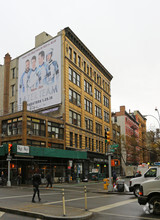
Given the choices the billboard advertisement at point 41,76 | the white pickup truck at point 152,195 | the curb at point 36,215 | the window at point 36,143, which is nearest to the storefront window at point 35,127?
the window at point 36,143

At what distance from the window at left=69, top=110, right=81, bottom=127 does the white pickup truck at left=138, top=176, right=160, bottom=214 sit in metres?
31.3

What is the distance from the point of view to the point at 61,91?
40.1 metres

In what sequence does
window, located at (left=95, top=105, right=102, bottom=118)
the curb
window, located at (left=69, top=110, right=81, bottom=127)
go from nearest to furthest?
the curb
window, located at (left=69, top=110, right=81, bottom=127)
window, located at (left=95, top=105, right=102, bottom=118)

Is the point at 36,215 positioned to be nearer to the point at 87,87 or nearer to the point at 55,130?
the point at 55,130

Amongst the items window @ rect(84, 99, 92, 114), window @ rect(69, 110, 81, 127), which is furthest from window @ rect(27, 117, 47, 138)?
window @ rect(84, 99, 92, 114)

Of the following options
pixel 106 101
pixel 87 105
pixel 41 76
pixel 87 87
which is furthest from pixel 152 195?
pixel 106 101

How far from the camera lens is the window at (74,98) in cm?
4217

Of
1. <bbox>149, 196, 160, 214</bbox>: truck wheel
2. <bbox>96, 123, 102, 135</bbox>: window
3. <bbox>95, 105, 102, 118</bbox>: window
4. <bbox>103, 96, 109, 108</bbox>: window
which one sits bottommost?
<bbox>149, 196, 160, 214</bbox>: truck wheel

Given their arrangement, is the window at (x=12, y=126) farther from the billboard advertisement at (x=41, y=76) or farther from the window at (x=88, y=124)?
the window at (x=88, y=124)

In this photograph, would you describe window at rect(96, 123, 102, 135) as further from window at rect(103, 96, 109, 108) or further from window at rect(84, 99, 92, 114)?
window at rect(103, 96, 109, 108)

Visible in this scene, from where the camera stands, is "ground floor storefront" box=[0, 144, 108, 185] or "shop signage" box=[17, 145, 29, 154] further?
"ground floor storefront" box=[0, 144, 108, 185]

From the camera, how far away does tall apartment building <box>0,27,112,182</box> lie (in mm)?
40125

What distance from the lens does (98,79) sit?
56.3 meters

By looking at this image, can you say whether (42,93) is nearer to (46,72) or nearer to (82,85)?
(46,72)
